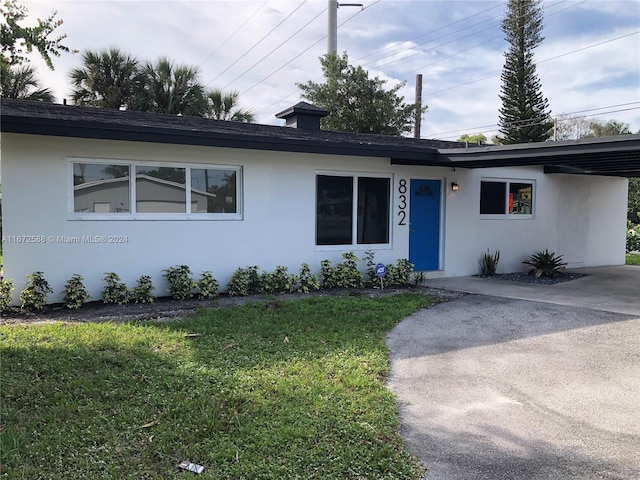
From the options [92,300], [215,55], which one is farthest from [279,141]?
[215,55]

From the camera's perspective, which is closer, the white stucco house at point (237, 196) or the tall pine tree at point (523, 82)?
the white stucco house at point (237, 196)

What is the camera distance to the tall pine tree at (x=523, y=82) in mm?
24547

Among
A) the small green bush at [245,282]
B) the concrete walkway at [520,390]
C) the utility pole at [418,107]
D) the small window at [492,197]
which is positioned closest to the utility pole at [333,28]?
the utility pole at [418,107]

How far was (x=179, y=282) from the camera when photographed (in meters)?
7.15

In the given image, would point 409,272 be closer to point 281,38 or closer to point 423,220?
point 423,220

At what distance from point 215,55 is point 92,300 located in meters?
17.8

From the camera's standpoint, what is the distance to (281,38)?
24141 mm

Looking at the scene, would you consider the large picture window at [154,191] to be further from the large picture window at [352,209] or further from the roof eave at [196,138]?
the large picture window at [352,209]

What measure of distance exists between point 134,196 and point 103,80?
11.6 meters

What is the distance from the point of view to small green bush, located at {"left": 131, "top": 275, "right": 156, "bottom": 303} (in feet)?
22.6

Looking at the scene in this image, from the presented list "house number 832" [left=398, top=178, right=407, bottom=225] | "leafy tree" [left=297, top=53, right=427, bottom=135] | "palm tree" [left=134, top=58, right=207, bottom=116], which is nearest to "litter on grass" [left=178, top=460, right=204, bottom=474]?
"house number 832" [left=398, top=178, right=407, bottom=225]

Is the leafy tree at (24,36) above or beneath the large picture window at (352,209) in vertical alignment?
above

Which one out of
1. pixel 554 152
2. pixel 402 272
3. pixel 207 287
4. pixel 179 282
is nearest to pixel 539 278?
pixel 402 272

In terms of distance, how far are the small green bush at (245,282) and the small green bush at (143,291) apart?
1212 mm
